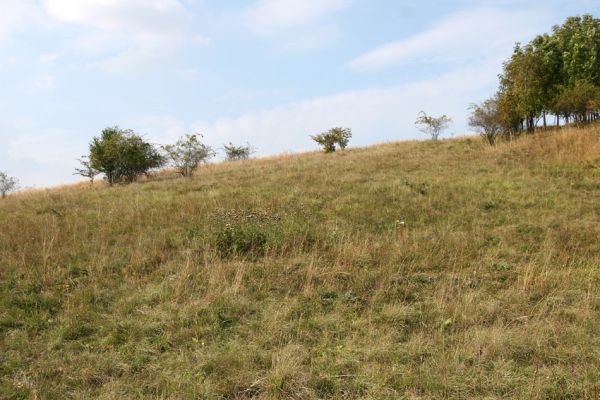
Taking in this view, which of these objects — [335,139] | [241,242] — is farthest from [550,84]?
[241,242]

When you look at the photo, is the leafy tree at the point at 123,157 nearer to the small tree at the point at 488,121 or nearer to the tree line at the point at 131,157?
the tree line at the point at 131,157

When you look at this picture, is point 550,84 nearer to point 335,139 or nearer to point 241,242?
point 335,139

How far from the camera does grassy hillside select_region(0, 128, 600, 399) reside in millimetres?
3959

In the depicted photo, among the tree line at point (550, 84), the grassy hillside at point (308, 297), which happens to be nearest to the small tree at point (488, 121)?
the tree line at point (550, 84)

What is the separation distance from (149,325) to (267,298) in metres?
1.50

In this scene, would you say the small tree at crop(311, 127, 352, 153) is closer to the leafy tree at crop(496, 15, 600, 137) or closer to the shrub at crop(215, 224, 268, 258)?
the leafy tree at crop(496, 15, 600, 137)

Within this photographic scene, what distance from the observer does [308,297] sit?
574 centimetres

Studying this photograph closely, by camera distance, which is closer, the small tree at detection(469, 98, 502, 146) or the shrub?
the shrub

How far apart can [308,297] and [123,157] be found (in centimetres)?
1859

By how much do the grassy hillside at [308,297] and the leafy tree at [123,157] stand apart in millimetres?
10751

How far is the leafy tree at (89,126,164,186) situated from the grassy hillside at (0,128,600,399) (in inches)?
423

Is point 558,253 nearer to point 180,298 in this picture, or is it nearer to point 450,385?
point 450,385

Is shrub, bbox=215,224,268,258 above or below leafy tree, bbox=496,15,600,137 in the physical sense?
below

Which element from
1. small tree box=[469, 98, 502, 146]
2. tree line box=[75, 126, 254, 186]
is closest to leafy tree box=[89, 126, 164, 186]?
tree line box=[75, 126, 254, 186]
